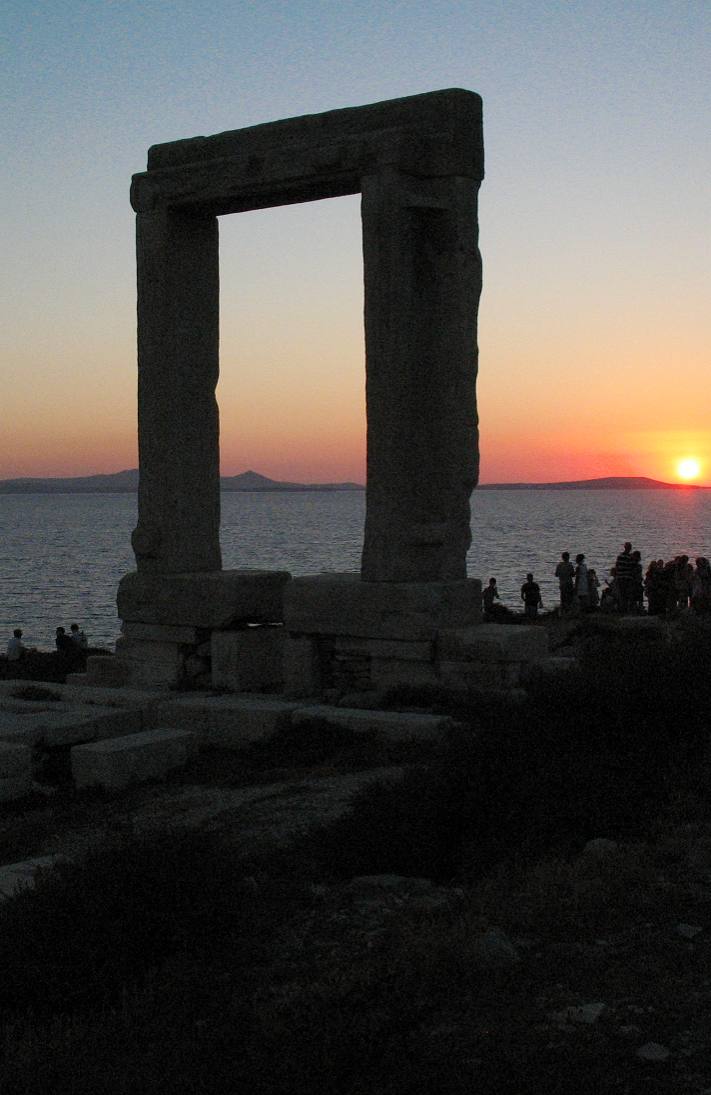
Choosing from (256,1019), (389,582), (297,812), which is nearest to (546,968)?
(256,1019)

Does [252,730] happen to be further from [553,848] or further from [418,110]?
[418,110]

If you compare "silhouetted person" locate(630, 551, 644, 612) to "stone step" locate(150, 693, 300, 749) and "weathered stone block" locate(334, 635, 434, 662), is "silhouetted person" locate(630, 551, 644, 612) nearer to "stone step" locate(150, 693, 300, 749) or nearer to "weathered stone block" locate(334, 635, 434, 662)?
"weathered stone block" locate(334, 635, 434, 662)

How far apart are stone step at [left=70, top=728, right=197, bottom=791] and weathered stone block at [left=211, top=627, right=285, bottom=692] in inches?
88.4

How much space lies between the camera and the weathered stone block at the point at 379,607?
11.0 m

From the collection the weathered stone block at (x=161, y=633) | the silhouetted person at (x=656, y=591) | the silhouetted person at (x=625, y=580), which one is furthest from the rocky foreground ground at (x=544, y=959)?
the silhouetted person at (x=625, y=580)

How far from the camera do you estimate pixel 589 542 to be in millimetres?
86688

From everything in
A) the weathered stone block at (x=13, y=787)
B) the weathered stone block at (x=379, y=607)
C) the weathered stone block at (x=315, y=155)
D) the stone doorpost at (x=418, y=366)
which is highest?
the weathered stone block at (x=315, y=155)

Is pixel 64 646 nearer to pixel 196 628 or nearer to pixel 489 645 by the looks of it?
pixel 196 628

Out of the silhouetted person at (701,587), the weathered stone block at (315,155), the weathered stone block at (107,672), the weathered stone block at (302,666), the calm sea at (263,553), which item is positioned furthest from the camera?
the calm sea at (263,553)

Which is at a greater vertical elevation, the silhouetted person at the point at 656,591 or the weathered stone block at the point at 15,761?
the silhouetted person at the point at 656,591

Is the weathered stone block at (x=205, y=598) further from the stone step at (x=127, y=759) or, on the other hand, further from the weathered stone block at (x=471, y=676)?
the stone step at (x=127, y=759)

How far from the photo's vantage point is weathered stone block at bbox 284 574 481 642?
11031mm

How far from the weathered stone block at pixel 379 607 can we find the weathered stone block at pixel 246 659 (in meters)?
0.61

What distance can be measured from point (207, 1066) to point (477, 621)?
7998 mm
